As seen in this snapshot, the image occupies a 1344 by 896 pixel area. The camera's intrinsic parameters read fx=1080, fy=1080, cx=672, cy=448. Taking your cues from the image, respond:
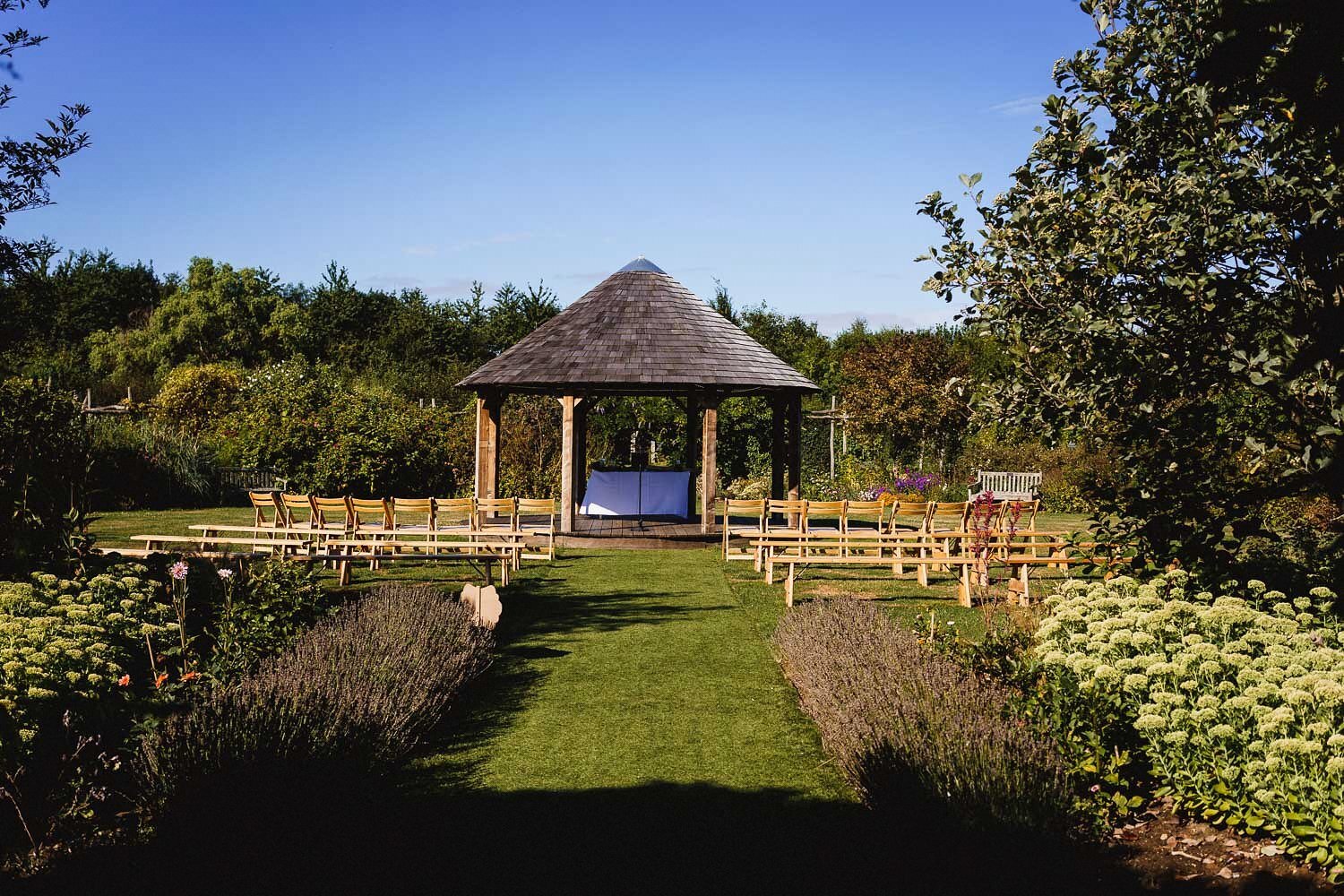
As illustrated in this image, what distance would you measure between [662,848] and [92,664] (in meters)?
3.19

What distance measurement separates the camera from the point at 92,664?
5.73 meters

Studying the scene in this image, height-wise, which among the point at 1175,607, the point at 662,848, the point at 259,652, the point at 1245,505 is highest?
the point at 1245,505

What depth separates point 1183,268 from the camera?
6.51 meters

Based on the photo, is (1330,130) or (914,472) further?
(914,472)

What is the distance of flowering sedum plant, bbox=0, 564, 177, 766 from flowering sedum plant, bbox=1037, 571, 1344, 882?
4.93 metres

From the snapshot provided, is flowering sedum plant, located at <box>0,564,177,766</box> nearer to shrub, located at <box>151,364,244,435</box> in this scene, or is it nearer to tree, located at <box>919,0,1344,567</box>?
tree, located at <box>919,0,1344,567</box>

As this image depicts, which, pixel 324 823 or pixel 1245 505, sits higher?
pixel 1245 505

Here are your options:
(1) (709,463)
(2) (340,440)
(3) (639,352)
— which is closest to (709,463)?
(1) (709,463)

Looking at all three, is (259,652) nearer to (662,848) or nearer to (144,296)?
(662,848)

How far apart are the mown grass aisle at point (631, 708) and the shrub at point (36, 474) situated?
10.6 feet

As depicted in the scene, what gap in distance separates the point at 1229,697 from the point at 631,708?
3897 mm

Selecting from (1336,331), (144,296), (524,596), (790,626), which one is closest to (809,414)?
Answer: (524,596)

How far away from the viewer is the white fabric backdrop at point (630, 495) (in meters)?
20.9

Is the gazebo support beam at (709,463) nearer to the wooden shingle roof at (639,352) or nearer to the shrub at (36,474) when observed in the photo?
the wooden shingle roof at (639,352)
